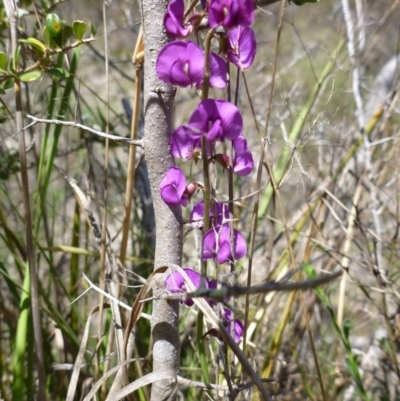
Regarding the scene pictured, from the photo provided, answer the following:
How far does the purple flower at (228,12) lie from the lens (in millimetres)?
455

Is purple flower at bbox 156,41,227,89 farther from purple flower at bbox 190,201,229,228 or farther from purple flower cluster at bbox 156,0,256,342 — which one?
purple flower at bbox 190,201,229,228

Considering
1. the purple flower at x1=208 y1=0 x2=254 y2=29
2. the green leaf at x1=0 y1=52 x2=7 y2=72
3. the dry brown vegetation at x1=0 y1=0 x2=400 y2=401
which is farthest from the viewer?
the dry brown vegetation at x1=0 y1=0 x2=400 y2=401

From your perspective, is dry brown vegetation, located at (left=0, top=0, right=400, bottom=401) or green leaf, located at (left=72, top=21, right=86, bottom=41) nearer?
green leaf, located at (left=72, top=21, right=86, bottom=41)

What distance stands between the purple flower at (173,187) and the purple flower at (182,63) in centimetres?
9

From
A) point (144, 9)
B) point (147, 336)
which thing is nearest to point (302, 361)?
point (147, 336)

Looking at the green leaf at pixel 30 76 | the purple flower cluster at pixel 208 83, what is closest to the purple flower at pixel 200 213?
the purple flower cluster at pixel 208 83

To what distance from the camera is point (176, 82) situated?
0.49 meters

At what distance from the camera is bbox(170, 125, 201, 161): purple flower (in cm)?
52

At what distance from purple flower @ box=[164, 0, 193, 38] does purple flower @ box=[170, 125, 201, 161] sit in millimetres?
87

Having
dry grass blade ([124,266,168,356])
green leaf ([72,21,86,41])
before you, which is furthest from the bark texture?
green leaf ([72,21,86,41])

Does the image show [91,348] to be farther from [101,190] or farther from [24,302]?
[101,190]

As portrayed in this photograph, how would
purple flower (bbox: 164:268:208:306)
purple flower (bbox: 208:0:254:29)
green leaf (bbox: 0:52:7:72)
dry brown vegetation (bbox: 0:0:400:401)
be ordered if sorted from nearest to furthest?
purple flower (bbox: 208:0:254:29)
purple flower (bbox: 164:268:208:306)
green leaf (bbox: 0:52:7:72)
dry brown vegetation (bbox: 0:0:400:401)

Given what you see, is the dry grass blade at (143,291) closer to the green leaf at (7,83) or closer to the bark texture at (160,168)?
the bark texture at (160,168)

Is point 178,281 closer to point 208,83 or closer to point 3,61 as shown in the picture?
point 208,83
